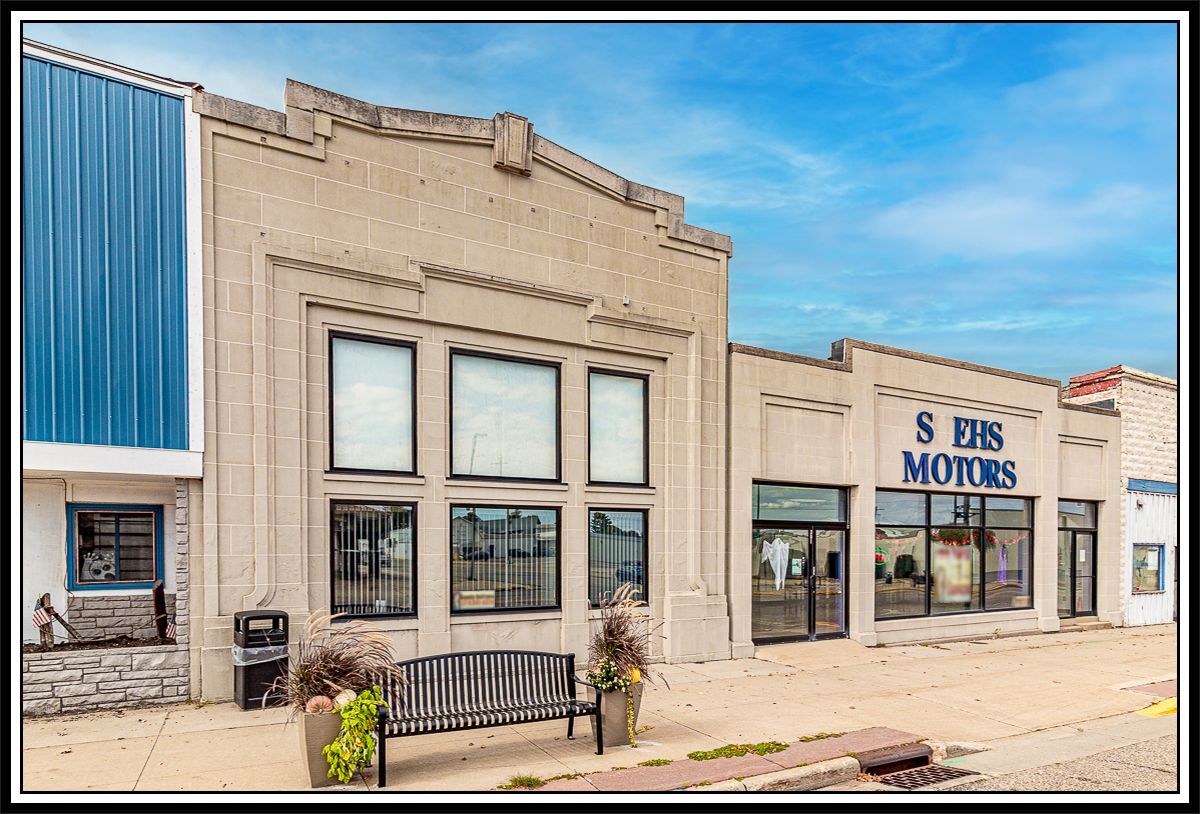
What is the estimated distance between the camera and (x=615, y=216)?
48.5 ft

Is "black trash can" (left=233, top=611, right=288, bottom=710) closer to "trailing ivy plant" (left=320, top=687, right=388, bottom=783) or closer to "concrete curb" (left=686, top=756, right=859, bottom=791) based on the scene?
"trailing ivy plant" (left=320, top=687, right=388, bottom=783)

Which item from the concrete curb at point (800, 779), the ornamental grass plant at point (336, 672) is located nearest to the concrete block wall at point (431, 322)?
the ornamental grass plant at point (336, 672)

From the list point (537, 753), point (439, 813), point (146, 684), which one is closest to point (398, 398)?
point (146, 684)

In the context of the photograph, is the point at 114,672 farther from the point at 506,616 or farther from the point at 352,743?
the point at 506,616

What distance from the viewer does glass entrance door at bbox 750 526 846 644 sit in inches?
635

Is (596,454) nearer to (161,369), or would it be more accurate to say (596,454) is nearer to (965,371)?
(161,369)

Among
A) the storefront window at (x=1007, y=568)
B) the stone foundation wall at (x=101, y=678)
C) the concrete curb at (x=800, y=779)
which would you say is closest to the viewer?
the concrete curb at (x=800, y=779)

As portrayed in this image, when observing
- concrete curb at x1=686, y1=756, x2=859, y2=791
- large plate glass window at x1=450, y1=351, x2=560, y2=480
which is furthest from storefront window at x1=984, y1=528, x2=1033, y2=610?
concrete curb at x1=686, y1=756, x2=859, y2=791

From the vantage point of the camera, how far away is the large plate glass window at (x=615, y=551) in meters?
14.3

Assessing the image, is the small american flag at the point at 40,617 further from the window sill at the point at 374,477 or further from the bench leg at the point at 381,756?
the bench leg at the point at 381,756

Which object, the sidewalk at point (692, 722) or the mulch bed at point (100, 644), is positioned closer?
the sidewalk at point (692, 722)

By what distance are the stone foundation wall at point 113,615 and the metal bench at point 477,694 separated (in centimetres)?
514

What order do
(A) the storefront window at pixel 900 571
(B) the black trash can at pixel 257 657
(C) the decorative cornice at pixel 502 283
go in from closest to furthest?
(B) the black trash can at pixel 257 657 < (C) the decorative cornice at pixel 502 283 < (A) the storefront window at pixel 900 571

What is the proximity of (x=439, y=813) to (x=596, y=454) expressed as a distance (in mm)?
8225
